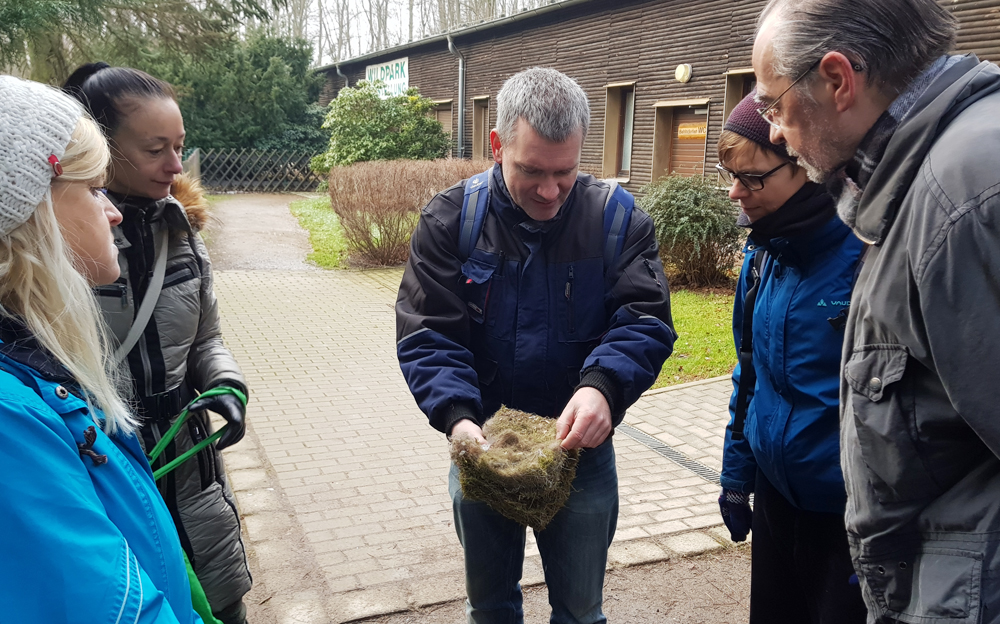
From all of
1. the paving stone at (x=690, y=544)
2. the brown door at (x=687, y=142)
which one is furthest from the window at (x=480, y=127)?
the paving stone at (x=690, y=544)

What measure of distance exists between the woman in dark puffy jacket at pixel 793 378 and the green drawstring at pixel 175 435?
1.75m

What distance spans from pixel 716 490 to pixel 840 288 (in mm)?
2988

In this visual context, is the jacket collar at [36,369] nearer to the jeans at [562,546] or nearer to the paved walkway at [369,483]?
the jeans at [562,546]

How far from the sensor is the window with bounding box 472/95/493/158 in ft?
80.5

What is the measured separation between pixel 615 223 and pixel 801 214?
22.7 inches

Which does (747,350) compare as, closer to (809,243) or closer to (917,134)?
(809,243)

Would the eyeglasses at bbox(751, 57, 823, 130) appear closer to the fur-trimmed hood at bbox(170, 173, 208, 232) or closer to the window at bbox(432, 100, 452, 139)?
the fur-trimmed hood at bbox(170, 173, 208, 232)

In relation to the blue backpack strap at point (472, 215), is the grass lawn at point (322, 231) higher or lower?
lower

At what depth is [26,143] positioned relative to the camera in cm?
137

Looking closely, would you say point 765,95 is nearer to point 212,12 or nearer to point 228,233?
point 212,12

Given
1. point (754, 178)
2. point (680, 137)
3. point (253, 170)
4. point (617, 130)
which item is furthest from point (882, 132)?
point (253, 170)

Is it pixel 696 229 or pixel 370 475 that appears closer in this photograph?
pixel 370 475

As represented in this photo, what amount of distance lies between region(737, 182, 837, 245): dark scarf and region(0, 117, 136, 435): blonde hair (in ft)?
6.21

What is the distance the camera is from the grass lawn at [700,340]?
7699mm
